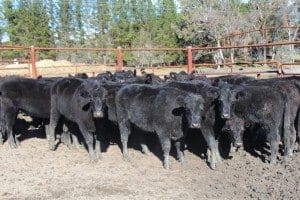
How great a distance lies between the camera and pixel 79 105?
24.8 ft

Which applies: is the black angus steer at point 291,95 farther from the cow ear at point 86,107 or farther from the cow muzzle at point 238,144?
the cow ear at point 86,107

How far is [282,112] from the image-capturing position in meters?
6.92

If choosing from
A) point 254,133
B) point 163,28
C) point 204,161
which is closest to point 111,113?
point 204,161

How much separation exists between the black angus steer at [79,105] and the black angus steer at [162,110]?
0.50m

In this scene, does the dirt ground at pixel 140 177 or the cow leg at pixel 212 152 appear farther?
the cow leg at pixel 212 152

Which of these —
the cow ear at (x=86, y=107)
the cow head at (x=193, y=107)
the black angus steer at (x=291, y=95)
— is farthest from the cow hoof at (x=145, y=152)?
the black angus steer at (x=291, y=95)

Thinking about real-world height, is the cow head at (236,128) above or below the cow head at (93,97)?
below

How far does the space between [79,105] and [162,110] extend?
60.4 inches

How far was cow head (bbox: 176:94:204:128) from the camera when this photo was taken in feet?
21.3

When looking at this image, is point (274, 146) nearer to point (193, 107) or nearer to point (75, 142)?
point (193, 107)

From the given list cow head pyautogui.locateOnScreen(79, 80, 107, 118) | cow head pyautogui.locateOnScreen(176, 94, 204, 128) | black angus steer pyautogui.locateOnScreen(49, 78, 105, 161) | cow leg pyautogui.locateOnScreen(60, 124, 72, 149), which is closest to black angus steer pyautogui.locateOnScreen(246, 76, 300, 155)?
cow head pyautogui.locateOnScreen(176, 94, 204, 128)

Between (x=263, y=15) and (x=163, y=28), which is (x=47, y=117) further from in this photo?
(x=163, y=28)

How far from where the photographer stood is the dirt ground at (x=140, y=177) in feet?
18.8

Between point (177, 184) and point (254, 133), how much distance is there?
8.23 feet
